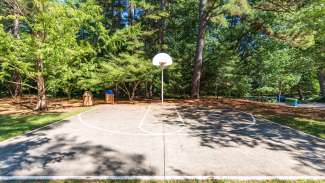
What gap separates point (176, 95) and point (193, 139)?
13.3m

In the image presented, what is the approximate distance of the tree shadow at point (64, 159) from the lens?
4.41 m

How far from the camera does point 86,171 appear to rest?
443cm

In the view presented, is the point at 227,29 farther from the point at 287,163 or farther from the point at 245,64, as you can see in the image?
the point at 287,163

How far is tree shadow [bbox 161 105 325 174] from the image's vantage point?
5.46 meters

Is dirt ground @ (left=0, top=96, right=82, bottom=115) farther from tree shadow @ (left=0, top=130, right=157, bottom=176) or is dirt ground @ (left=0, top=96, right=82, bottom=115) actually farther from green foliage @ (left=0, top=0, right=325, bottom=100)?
tree shadow @ (left=0, top=130, right=157, bottom=176)

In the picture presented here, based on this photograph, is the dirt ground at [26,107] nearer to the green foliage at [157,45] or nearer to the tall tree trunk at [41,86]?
the tall tree trunk at [41,86]

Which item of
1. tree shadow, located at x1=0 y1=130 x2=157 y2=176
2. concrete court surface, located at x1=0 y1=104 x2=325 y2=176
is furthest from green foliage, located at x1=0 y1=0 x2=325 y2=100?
tree shadow, located at x1=0 y1=130 x2=157 y2=176

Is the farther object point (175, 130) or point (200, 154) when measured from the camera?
point (175, 130)

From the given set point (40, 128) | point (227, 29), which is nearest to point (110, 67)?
point (40, 128)

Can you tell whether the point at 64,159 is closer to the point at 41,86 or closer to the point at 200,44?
the point at 41,86

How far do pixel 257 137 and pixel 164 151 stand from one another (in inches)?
130

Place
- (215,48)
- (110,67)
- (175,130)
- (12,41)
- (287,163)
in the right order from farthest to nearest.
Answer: (215,48), (110,67), (12,41), (175,130), (287,163)

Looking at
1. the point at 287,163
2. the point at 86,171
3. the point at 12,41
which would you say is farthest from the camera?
the point at 12,41

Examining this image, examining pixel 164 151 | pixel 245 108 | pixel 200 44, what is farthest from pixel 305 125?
pixel 200 44
